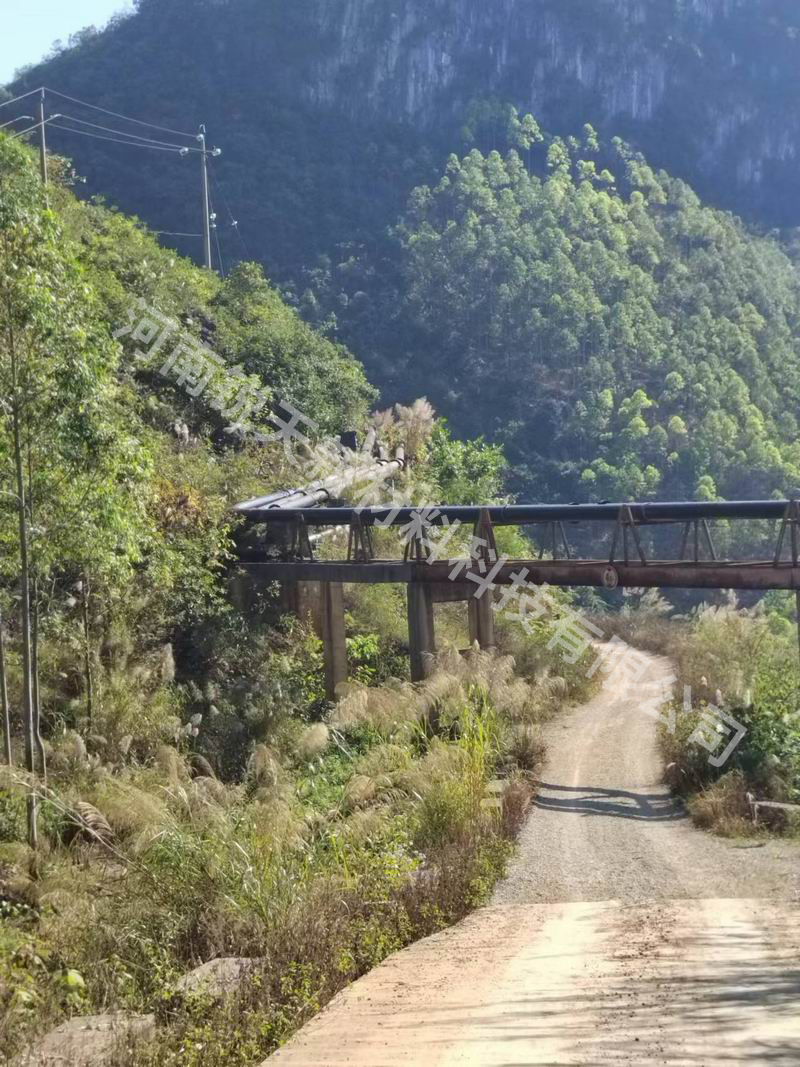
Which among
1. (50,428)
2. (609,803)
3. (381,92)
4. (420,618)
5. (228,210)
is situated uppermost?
(381,92)

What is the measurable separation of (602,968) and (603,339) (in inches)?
2161

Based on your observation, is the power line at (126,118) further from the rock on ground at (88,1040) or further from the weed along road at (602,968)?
the rock on ground at (88,1040)

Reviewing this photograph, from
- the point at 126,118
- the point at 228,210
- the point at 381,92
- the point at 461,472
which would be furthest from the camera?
the point at 381,92

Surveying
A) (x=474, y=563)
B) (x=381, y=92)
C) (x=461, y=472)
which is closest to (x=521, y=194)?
(x=381, y=92)

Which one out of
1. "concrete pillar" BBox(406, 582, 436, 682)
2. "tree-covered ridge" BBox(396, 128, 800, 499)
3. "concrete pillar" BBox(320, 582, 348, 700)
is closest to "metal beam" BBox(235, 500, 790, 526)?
"concrete pillar" BBox(406, 582, 436, 682)

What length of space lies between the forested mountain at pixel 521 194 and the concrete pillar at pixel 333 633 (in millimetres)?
32646

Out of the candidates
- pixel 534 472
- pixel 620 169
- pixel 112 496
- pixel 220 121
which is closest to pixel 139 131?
pixel 220 121

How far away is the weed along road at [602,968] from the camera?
5539 mm

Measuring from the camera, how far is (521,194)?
7144 cm

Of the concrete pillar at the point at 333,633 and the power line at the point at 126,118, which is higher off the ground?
the power line at the point at 126,118

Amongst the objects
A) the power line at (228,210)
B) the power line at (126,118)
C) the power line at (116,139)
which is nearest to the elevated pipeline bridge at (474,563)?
the power line at (228,210)

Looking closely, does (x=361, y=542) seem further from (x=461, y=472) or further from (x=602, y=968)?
(x=602, y=968)

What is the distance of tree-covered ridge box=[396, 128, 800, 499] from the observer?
5412cm

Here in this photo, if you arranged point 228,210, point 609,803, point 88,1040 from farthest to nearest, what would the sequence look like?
point 228,210
point 609,803
point 88,1040
